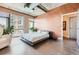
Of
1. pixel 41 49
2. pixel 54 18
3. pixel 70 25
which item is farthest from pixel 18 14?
pixel 70 25

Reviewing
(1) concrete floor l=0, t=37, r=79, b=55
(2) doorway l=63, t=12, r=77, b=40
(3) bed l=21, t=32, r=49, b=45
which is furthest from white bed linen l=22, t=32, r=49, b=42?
(2) doorway l=63, t=12, r=77, b=40

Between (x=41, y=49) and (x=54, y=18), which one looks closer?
(x=41, y=49)

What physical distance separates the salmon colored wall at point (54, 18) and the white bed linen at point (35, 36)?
0.52ft

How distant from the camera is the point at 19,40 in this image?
2314 mm

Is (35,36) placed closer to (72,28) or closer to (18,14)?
(18,14)

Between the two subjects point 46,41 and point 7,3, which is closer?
point 7,3

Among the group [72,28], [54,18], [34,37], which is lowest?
[34,37]

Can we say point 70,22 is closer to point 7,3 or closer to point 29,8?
point 29,8

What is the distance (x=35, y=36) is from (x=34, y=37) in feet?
0.11

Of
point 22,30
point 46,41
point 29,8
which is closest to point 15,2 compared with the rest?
point 29,8

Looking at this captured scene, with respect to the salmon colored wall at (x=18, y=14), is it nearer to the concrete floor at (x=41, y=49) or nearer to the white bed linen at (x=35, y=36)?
the white bed linen at (x=35, y=36)

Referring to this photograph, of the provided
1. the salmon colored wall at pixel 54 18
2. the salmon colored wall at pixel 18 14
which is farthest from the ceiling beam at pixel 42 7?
the salmon colored wall at pixel 18 14

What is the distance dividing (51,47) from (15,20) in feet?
3.24

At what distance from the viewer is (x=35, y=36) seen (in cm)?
237
